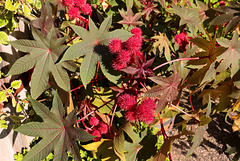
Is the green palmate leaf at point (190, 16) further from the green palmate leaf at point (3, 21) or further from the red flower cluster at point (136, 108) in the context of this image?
the green palmate leaf at point (3, 21)

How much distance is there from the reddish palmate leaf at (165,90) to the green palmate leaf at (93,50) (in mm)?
208

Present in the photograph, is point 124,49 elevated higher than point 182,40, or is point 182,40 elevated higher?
point 124,49

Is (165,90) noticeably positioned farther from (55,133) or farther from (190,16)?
(190,16)

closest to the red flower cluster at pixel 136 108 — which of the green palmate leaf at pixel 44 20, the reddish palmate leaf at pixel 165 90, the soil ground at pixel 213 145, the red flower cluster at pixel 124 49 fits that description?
the reddish palmate leaf at pixel 165 90

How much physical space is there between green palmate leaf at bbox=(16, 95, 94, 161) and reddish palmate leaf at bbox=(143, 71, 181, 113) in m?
0.34

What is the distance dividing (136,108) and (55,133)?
0.40m

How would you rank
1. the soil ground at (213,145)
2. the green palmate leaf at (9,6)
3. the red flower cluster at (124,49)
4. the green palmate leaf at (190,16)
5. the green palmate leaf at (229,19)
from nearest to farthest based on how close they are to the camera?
1. the red flower cluster at (124,49)
2. the green palmate leaf at (9,6)
3. the green palmate leaf at (229,19)
4. the green palmate leaf at (190,16)
5. the soil ground at (213,145)

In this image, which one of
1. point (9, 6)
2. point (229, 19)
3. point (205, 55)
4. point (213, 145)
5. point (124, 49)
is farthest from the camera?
point (213, 145)

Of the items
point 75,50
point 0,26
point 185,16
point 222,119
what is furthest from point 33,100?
point 222,119

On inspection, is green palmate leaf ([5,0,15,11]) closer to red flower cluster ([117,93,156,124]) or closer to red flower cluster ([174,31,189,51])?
red flower cluster ([117,93,156,124])

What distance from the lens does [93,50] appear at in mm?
989

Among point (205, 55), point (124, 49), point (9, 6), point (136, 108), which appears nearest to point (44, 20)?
point (9, 6)

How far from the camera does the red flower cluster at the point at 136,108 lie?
0.88 metres

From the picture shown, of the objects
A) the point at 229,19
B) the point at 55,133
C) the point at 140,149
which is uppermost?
the point at 229,19
